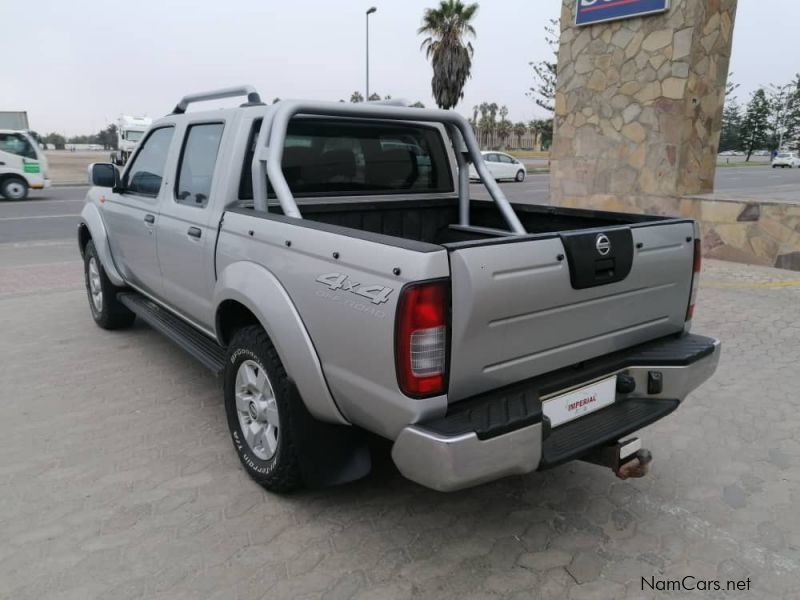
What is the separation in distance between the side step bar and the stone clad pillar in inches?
281

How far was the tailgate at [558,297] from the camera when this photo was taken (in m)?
2.21

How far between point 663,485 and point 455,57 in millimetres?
36882

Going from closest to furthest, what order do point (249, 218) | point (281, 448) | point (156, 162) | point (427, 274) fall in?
point (427, 274), point (281, 448), point (249, 218), point (156, 162)

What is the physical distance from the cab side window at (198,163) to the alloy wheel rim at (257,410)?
109 centimetres

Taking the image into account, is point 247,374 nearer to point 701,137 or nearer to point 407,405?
point 407,405

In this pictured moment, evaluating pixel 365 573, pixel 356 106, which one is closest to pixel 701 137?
pixel 356 106

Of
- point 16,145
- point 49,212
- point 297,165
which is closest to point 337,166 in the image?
point 297,165

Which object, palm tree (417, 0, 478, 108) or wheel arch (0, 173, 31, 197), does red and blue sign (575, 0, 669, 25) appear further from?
palm tree (417, 0, 478, 108)

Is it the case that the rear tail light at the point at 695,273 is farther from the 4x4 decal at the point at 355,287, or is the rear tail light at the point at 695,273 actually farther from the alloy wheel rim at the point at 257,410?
the alloy wheel rim at the point at 257,410

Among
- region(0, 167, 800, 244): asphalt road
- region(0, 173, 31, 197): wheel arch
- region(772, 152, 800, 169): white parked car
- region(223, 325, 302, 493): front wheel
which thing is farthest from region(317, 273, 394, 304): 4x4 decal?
region(772, 152, 800, 169): white parked car

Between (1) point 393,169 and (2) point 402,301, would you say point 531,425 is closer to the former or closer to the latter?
(2) point 402,301

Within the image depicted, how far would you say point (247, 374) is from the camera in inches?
121

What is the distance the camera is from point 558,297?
243 cm

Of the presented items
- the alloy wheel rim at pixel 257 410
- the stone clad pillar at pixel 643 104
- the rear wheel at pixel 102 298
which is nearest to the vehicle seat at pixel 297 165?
the alloy wheel rim at pixel 257 410
